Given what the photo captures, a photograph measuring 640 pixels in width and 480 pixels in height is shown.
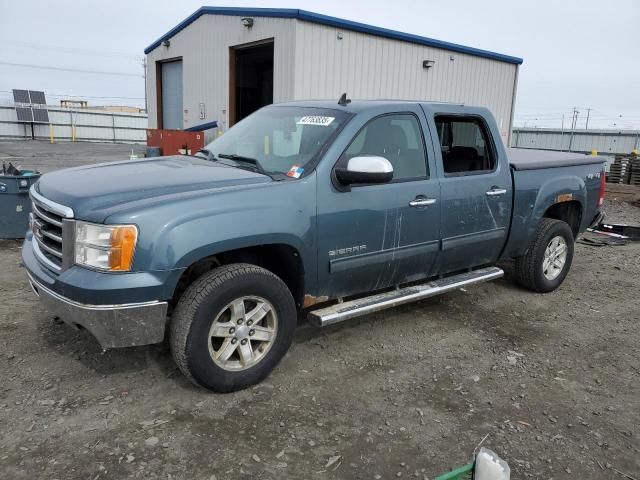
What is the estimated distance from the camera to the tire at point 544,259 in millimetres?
5523

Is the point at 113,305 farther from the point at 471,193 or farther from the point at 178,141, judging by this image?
the point at 178,141

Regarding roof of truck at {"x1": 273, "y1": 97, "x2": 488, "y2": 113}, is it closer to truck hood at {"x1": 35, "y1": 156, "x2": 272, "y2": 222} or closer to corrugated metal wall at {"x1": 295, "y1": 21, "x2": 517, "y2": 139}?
truck hood at {"x1": 35, "y1": 156, "x2": 272, "y2": 222}

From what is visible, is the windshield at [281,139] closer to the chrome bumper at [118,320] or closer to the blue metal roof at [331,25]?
the chrome bumper at [118,320]

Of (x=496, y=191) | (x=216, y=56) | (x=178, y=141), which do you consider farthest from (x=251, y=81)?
(x=496, y=191)

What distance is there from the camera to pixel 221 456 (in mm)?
2850

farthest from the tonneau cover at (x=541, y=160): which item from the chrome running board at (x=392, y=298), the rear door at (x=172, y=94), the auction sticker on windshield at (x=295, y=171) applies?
the rear door at (x=172, y=94)

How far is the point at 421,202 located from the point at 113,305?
237 cm

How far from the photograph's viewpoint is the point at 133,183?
345cm

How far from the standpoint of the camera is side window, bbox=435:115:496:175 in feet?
16.1

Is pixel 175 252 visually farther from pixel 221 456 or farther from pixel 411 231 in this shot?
pixel 411 231

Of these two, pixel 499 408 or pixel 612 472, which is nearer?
pixel 612 472

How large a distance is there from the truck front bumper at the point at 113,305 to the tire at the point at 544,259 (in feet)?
12.9

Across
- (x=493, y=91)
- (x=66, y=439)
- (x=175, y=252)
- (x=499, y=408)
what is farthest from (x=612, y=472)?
(x=493, y=91)

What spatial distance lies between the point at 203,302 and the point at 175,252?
0.36 meters
